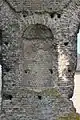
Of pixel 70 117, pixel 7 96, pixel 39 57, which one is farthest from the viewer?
pixel 39 57

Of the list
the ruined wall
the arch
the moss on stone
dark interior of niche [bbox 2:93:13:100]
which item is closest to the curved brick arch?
the ruined wall

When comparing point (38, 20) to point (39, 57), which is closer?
point (38, 20)

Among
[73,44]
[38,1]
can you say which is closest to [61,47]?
[73,44]

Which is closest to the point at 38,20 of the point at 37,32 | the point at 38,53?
the point at 37,32

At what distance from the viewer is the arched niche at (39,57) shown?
15.8m

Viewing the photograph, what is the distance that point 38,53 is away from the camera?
15.9m

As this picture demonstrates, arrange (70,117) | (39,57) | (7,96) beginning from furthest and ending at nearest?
(39,57) < (7,96) < (70,117)

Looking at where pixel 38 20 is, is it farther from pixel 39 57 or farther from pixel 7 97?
pixel 7 97

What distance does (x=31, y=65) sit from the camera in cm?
1584

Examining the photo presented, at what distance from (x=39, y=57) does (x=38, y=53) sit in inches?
5.3

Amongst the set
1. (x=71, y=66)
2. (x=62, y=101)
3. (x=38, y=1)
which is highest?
(x=38, y=1)

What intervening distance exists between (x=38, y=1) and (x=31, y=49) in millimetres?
1543

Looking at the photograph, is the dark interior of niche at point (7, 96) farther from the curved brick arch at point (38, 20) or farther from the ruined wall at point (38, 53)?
the curved brick arch at point (38, 20)

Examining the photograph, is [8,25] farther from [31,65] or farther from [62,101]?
[62,101]
